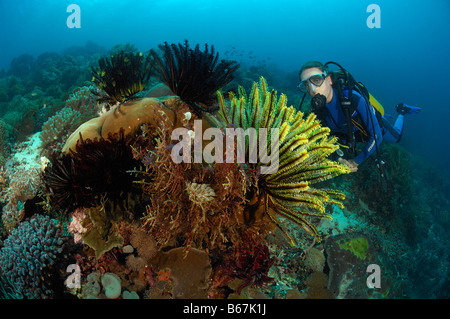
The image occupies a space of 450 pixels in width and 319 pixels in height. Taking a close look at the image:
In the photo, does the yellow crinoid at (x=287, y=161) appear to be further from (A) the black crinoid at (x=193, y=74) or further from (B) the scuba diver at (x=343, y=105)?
(B) the scuba diver at (x=343, y=105)

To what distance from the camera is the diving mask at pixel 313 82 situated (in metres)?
5.59

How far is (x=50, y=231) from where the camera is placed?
3.56m

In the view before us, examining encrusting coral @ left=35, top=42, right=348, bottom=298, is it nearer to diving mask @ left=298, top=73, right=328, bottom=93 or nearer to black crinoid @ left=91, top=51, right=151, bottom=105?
black crinoid @ left=91, top=51, right=151, bottom=105

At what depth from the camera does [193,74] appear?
3254mm

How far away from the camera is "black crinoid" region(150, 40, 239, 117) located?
324 centimetres

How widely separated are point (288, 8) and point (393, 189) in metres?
154

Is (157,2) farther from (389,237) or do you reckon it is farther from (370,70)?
(389,237)

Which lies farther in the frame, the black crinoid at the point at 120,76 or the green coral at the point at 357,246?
the green coral at the point at 357,246

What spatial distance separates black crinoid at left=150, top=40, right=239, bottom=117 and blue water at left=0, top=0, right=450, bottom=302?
61.9 meters

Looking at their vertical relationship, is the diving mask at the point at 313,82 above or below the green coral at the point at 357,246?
above

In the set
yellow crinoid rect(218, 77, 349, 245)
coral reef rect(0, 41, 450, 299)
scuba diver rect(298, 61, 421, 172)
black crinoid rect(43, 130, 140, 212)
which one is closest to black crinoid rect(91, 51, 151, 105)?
coral reef rect(0, 41, 450, 299)

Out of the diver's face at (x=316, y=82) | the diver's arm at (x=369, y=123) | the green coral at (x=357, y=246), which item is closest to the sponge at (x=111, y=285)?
the green coral at (x=357, y=246)

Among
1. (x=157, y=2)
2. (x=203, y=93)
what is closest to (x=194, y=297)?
(x=203, y=93)

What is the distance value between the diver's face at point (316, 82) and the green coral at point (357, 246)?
12.1ft
